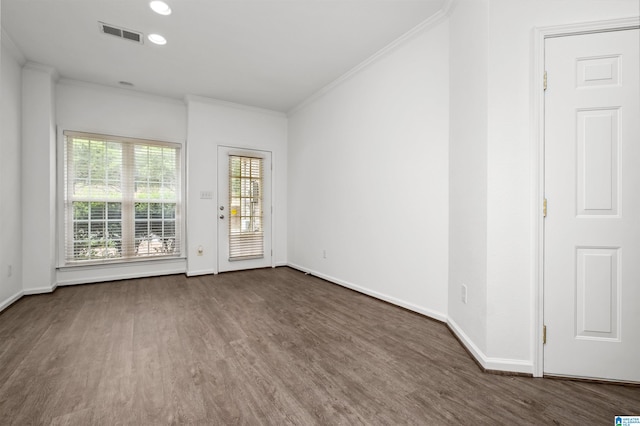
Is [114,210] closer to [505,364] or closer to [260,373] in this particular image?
[260,373]

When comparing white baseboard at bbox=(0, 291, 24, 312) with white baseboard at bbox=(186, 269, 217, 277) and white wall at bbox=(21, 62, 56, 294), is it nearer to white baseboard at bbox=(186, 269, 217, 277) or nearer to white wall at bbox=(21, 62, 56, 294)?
white wall at bbox=(21, 62, 56, 294)

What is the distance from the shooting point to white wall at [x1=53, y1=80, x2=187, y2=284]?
4.12m

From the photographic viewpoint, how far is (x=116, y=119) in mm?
4430

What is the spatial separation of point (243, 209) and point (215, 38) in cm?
281

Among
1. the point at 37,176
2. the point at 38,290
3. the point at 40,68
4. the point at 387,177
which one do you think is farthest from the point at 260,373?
the point at 40,68

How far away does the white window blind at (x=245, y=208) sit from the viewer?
5.11 m

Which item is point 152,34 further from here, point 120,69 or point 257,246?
point 257,246

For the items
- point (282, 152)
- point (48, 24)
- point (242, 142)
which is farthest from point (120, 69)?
point (282, 152)

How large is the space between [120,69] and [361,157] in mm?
3446

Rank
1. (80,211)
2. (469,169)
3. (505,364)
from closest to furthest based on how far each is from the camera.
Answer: (505,364), (469,169), (80,211)

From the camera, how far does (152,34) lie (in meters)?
3.05

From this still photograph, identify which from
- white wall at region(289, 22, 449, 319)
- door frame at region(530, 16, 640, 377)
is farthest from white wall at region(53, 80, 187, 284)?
door frame at region(530, 16, 640, 377)

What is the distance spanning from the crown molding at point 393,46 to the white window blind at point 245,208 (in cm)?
167

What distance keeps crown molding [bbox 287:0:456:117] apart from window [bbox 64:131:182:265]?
8.91 ft
